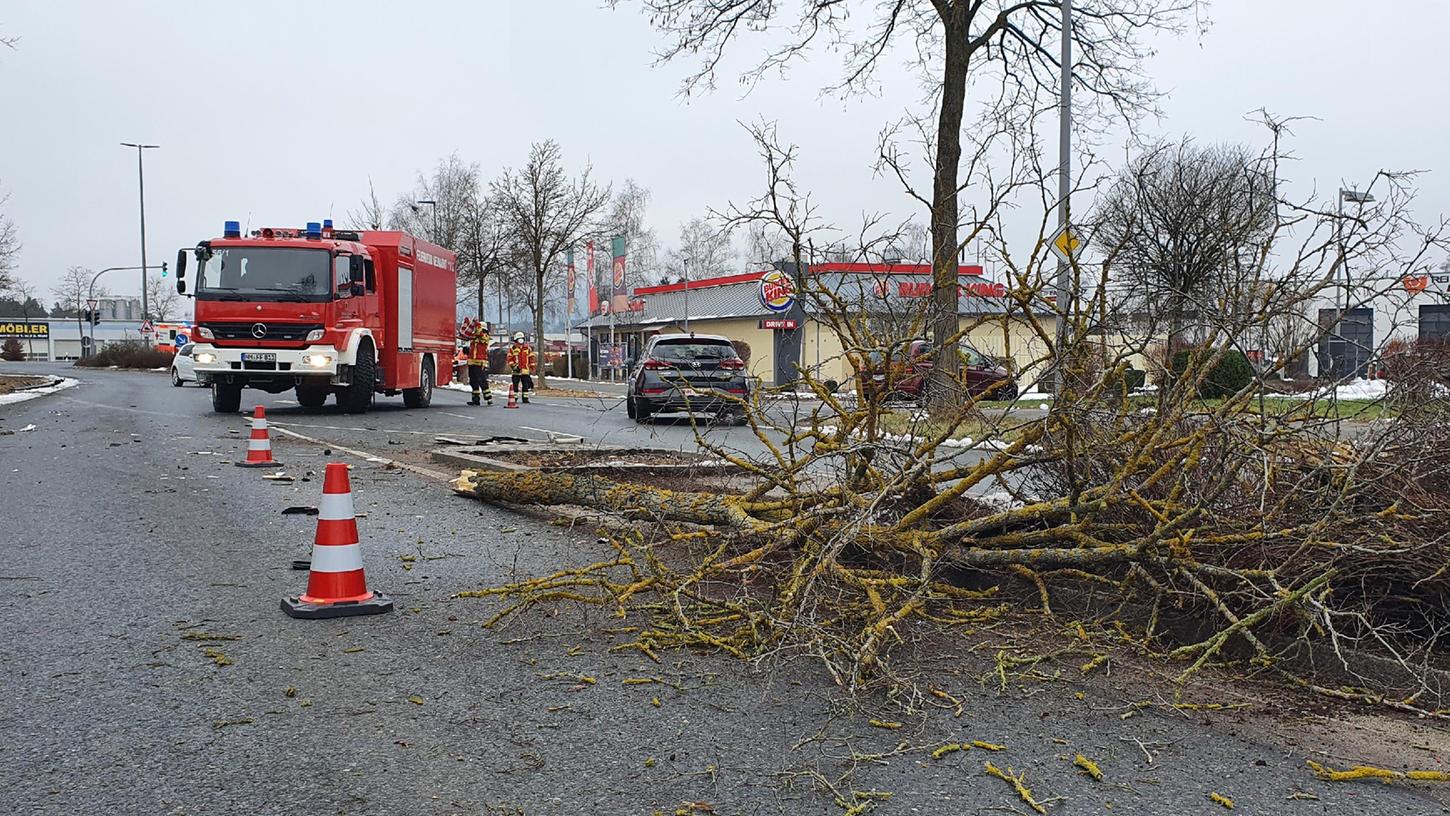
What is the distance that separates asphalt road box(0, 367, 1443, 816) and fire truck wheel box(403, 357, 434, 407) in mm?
16856

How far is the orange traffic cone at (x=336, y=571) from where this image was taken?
18.5ft

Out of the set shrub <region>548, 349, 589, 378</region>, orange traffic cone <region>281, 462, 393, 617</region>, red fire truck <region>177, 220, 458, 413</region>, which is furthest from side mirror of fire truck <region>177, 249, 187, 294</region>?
shrub <region>548, 349, 589, 378</region>

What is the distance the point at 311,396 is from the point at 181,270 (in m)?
3.34

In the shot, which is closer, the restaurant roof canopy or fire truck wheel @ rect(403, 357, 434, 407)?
the restaurant roof canopy

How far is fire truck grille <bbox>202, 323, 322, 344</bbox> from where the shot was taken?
18.8 meters

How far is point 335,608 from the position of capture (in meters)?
5.61

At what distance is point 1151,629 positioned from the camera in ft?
16.6

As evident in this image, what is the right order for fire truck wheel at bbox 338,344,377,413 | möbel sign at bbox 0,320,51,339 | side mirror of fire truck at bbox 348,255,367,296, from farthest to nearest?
möbel sign at bbox 0,320,51,339 → fire truck wheel at bbox 338,344,377,413 → side mirror of fire truck at bbox 348,255,367,296

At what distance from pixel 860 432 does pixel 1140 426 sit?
4.45ft

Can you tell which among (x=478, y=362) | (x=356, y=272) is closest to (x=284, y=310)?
(x=356, y=272)

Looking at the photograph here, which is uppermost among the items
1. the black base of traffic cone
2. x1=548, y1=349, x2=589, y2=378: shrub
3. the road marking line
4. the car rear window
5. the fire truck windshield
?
the fire truck windshield

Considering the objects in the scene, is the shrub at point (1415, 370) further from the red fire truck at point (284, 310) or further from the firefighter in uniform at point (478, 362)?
the firefighter in uniform at point (478, 362)

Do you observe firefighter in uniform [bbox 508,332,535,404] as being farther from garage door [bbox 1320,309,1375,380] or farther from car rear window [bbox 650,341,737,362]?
garage door [bbox 1320,309,1375,380]

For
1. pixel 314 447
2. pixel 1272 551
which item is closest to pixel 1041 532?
pixel 1272 551
